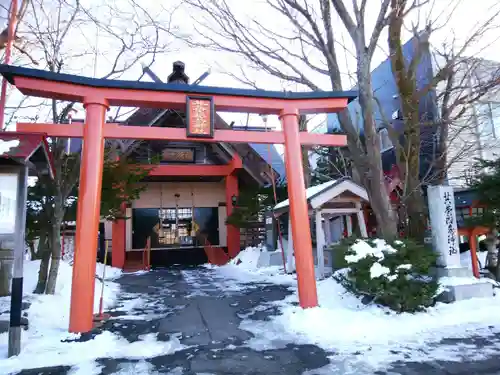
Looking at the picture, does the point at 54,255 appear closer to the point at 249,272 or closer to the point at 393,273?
the point at 249,272

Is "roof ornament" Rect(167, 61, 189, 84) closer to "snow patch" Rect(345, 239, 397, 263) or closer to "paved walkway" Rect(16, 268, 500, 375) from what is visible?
"paved walkway" Rect(16, 268, 500, 375)

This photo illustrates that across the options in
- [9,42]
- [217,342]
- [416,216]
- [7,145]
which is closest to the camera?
[7,145]

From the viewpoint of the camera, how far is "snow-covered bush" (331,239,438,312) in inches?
224

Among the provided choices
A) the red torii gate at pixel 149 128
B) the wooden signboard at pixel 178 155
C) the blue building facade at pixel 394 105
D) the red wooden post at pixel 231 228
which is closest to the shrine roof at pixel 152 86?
the red torii gate at pixel 149 128

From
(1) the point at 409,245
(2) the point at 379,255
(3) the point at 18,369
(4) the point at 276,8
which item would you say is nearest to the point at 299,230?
(2) the point at 379,255

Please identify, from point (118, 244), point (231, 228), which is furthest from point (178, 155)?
point (118, 244)

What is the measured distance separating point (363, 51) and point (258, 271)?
8.01 meters

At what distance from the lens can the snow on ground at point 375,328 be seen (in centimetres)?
443

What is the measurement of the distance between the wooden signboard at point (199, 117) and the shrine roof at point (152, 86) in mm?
184

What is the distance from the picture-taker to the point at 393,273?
5.74 m

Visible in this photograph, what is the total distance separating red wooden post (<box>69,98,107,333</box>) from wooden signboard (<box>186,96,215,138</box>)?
4.89 ft

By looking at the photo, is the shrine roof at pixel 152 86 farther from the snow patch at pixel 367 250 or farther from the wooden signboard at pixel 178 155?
the wooden signboard at pixel 178 155

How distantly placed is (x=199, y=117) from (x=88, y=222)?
2.64 metres

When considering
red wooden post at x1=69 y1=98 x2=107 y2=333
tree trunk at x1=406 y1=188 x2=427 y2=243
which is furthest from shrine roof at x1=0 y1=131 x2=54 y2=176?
tree trunk at x1=406 y1=188 x2=427 y2=243
